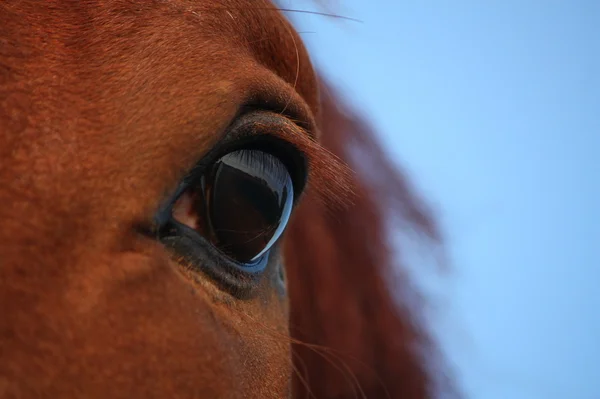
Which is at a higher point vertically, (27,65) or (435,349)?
(27,65)

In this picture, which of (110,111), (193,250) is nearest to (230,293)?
(193,250)

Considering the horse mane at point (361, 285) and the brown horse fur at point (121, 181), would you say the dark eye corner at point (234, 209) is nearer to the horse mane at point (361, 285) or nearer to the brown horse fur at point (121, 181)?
the brown horse fur at point (121, 181)

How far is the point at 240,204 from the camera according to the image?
0.56m

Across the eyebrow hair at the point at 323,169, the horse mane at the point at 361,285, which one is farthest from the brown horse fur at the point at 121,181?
the horse mane at the point at 361,285

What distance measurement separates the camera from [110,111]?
437 millimetres

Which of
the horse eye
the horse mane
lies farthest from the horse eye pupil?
the horse mane

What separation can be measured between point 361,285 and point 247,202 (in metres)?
0.61

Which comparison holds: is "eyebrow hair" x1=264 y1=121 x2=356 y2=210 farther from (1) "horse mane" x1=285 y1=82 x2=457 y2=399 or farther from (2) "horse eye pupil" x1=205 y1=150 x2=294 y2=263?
(1) "horse mane" x1=285 y1=82 x2=457 y2=399

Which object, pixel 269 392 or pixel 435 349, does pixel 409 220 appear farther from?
pixel 269 392

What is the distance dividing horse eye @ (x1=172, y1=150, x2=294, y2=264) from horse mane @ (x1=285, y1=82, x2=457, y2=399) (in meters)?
0.46

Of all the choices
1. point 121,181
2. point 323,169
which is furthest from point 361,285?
point 121,181

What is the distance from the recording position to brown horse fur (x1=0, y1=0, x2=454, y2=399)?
1.24 feet

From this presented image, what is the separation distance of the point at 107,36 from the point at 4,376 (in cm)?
26

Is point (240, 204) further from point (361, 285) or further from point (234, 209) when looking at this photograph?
point (361, 285)
